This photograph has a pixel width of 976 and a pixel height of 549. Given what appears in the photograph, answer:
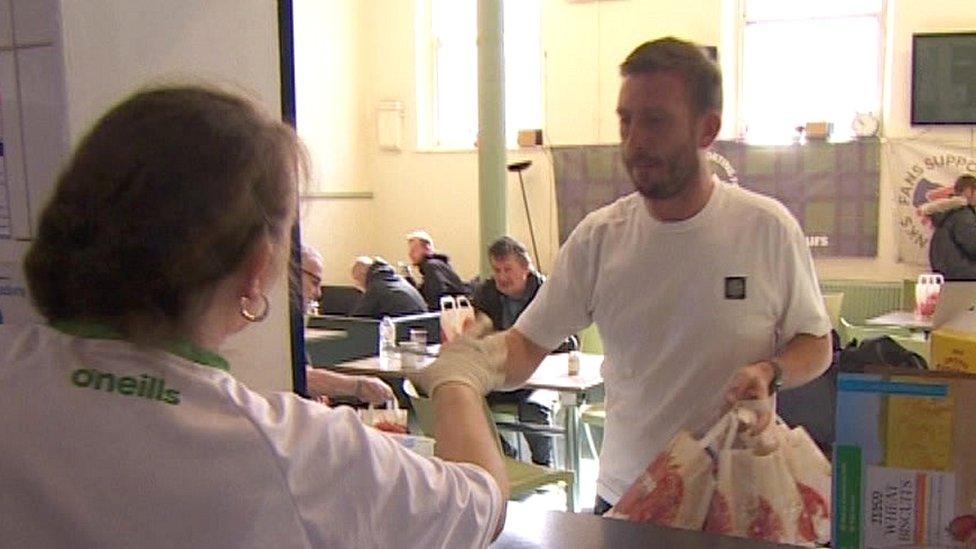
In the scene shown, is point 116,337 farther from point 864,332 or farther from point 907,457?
point 864,332

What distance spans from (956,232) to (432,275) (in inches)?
130

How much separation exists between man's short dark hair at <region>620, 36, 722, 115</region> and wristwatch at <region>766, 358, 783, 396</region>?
1.57ft

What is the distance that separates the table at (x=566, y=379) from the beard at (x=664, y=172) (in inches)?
98.6

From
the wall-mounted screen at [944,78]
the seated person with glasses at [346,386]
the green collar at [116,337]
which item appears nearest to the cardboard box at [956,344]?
the green collar at [116,337]

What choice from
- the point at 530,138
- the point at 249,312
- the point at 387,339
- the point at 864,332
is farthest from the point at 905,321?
the point at 249,312

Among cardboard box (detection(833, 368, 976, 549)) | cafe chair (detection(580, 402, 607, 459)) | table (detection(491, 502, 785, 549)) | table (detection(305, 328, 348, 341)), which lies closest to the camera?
cardboard box (detection(833, 368, 976, 549))

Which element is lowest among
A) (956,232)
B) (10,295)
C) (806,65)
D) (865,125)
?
(956,232)

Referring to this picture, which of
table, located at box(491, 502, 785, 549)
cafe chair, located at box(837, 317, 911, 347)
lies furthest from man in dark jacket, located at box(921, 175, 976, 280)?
table, located at box(491, 502, 785, 549)

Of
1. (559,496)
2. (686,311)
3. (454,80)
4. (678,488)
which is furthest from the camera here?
(454,80)

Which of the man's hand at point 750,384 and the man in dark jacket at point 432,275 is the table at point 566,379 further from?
the man's hand at point 750,384

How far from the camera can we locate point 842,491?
3.72 feet

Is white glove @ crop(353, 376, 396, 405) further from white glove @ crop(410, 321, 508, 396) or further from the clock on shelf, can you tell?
the clock on shelf

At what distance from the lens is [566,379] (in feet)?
14.8

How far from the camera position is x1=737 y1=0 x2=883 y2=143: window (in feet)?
23.5
